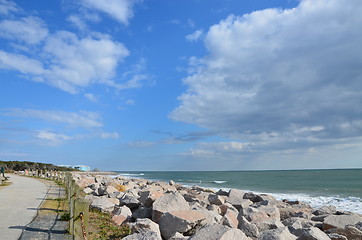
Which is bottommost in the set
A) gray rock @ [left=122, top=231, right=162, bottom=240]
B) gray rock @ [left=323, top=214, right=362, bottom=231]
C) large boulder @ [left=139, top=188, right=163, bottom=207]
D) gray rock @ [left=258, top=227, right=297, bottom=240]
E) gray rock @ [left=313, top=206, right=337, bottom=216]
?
gray rock @ [left=313, top=206, right=337, bottom=216]

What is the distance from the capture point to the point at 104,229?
7410 mm

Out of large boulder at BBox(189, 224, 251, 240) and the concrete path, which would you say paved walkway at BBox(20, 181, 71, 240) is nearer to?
the concrete path

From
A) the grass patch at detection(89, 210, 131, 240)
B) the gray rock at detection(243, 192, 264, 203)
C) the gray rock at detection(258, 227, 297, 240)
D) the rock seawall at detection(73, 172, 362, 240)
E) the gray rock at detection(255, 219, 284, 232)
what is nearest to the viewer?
the rock seawall at detection(73, 172, 362, 240)

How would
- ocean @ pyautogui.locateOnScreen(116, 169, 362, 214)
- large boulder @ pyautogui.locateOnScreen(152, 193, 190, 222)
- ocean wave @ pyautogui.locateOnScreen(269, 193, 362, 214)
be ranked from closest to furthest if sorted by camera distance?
large boulder @ pyautogui.locateOnScreen(152, 193, 190, 222), ocean wave @ pyautogui.locateOnScreen(269, 193, 362, 214), ocean @ pyautogui.locateOnScreen(116, 169, 362, 214)

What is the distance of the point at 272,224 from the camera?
7.61m

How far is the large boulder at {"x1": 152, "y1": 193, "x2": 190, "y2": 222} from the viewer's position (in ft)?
25.9

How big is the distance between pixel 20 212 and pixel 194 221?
18.9ft

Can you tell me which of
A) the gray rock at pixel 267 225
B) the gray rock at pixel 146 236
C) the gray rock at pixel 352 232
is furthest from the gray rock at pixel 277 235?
the gray rock at pixel 352 232

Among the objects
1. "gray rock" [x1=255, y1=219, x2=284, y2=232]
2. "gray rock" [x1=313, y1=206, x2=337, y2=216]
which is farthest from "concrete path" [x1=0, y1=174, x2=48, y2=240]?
"gray rock" [x1=313, y1=206, x2=337, y2=216]

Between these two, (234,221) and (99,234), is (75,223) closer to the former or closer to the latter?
(99,234)

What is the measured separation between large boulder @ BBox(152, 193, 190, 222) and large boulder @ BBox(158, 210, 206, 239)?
2.81 feet

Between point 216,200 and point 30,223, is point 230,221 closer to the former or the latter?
point 216,200

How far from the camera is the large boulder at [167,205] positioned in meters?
7.91

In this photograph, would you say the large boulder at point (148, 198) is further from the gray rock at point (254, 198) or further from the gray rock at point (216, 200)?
the gray rock at point (254, 198)
